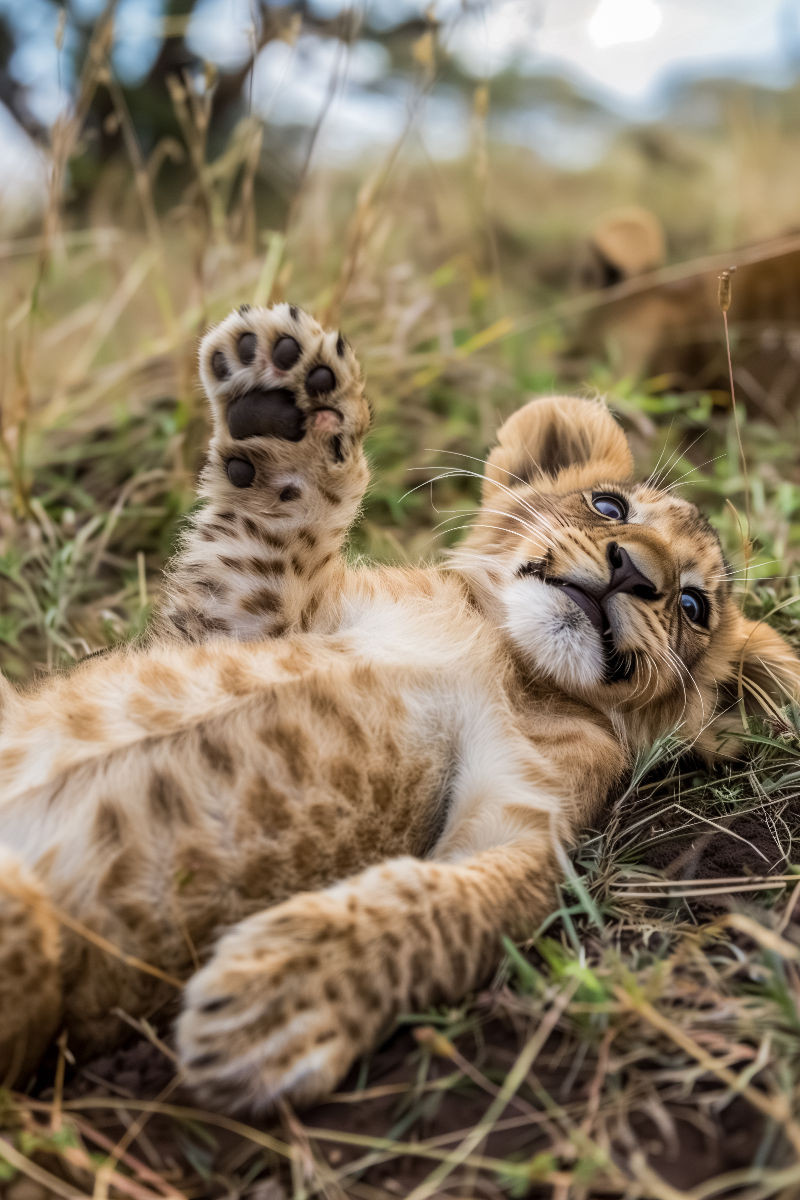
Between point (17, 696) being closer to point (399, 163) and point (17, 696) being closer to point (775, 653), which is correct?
point (775, 653)

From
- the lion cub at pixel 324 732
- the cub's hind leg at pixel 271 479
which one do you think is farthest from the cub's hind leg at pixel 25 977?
the cub's hind leg at pixel 271 479

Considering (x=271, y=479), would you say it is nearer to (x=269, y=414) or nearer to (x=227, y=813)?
(x=269, y=414)

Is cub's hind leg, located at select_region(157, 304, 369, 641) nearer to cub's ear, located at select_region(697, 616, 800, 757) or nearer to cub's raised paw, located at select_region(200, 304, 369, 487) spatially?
cub's raised paw, located at select_region(200, 304, 369, 487)

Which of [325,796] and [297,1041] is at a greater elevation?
[325,796]

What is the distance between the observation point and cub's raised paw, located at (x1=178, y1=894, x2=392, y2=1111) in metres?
2.10

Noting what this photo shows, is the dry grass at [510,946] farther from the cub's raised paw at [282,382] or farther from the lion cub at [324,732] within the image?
the cub's raised paw at [282,382]

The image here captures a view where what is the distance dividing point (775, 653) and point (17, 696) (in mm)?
2505

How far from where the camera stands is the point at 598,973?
7.55ft

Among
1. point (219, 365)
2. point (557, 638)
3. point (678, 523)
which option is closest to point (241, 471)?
point (219, 365)

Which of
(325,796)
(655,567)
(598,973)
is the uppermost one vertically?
(655,567)

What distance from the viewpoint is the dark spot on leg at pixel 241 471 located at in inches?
130

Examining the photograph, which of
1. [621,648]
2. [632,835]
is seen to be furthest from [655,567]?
[632,835]

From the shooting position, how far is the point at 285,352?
3.10 m

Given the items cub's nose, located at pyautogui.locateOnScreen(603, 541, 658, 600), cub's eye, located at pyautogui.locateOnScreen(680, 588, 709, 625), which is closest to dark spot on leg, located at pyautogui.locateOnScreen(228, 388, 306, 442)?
cub's nose, located at pyautogui.locateOnScreen(603, 541, 658, 600)
